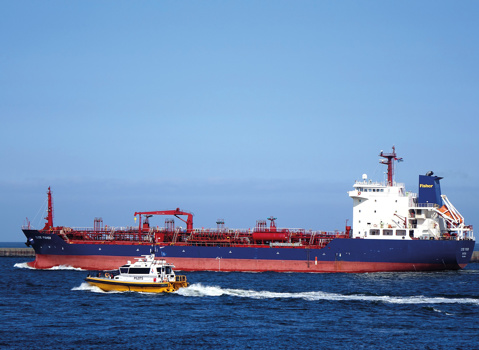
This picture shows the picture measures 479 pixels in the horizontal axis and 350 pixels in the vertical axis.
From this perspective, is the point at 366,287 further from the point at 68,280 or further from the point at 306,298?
the point at 68,280

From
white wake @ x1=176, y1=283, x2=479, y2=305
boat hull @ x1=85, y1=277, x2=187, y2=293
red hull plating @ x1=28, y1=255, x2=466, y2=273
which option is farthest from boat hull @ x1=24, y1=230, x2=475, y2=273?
boat hull @ x1=85, y1=277, x2=187, y2=293

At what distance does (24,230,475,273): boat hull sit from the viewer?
2341 inches

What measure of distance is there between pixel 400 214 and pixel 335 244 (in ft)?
24.7

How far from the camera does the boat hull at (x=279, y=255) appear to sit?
59469 millimetres

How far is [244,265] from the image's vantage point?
205 ft

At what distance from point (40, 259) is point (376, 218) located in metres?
36.1

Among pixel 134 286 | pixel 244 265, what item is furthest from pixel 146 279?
pixel 244 265

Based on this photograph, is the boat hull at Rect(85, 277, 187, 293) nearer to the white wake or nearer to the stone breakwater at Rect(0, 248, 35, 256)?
the white wake

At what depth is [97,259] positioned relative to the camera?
2520 inches

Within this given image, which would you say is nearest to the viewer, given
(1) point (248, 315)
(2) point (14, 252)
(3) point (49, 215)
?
(1) point (248, 315)

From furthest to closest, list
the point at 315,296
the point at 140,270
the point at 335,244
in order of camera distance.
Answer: the point at 335,244 → the point at 140,270 → the point at 315,296

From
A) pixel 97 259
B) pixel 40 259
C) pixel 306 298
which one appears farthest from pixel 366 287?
pixel 40 259

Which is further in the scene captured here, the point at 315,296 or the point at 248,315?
the point at 315,296

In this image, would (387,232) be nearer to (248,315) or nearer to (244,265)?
(244,265)
